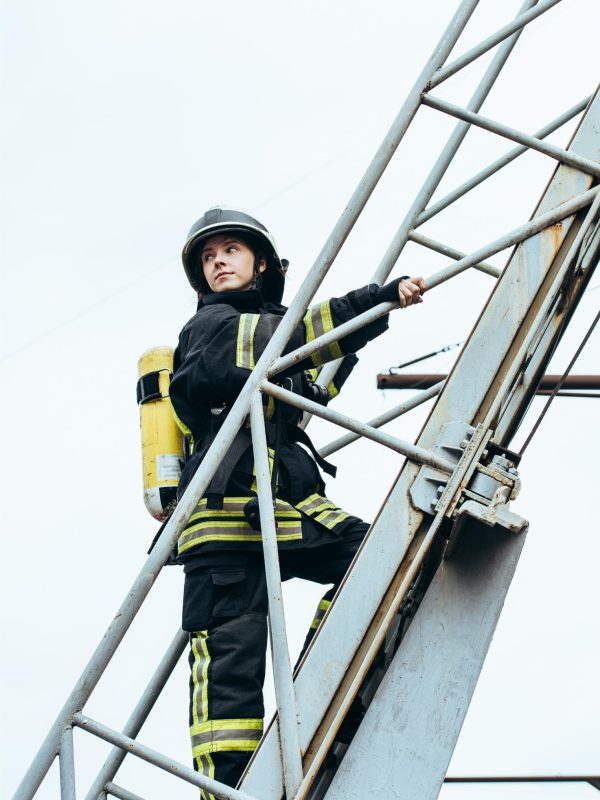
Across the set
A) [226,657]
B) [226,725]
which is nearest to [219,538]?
[226,657]

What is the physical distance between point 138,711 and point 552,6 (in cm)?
334

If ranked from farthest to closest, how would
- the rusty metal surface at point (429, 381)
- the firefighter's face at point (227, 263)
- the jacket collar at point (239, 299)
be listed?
the rusty metal surface at point (429, 381) → the firefighter's face at point (227, 263) → the jacket collar at point (239, 299)

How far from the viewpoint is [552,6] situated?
17.3 feet

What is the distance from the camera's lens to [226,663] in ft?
15.5

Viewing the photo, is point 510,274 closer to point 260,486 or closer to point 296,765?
point 260,486

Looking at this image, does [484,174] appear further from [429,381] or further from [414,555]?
[429,381]

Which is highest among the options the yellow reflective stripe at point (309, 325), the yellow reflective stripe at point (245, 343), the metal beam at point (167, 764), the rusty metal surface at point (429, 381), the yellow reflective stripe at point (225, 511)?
the rusty metal surface at point (429, 381)

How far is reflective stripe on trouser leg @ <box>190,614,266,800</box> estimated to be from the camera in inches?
181

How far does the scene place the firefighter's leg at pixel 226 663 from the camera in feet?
15.1

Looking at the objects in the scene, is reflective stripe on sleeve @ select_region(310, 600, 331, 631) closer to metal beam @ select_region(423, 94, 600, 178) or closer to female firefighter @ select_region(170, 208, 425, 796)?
female firefighter @ select_region(170, 208, 425, 796)

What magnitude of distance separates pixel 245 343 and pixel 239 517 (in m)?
0.67

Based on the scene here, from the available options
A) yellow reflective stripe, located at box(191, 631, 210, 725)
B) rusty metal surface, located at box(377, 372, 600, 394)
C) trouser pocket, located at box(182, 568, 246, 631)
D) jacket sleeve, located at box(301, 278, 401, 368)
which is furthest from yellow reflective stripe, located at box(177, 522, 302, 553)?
rusty metal surface, located at box(377, 372, 600, 394)

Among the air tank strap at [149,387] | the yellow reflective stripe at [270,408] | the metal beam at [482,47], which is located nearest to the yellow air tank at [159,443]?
the air tank strap at [149,387]

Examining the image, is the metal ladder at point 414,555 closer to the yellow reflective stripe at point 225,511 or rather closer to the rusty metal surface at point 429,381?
the yellow reflective stripe at point 225,511
